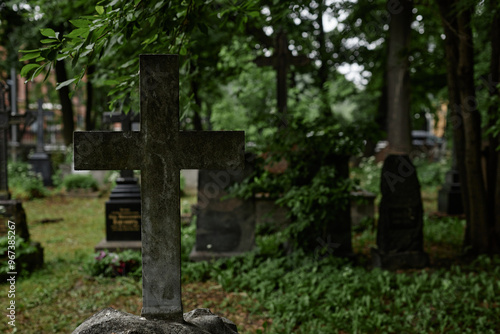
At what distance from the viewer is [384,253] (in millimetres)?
5496

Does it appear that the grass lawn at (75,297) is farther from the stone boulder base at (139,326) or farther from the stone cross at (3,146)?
the stone boulder base at (139,326)

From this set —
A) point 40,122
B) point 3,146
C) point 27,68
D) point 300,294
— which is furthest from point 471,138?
point 40,122

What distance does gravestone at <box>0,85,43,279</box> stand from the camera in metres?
5.78

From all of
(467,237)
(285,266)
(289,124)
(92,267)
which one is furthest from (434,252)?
(92,267)

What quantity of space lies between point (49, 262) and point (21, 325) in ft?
7.58

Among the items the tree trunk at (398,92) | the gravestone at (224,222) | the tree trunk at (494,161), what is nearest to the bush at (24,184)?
the gravestone at (224,222)

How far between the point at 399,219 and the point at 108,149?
4.35m

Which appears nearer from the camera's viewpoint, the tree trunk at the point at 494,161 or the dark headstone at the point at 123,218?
the tree trunk at the point at 494,161

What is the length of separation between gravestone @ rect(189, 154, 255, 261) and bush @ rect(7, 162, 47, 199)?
799 centimetres

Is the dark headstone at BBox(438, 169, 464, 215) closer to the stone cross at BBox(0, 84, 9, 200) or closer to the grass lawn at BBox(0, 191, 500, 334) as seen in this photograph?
the grass lawn at BBox(0, 191, 500, 334)

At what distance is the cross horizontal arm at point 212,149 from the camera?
2240 mm

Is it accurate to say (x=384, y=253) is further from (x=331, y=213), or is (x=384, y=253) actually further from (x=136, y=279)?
(x=136, y=279)

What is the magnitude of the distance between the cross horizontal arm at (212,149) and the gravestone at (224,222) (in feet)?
12.1

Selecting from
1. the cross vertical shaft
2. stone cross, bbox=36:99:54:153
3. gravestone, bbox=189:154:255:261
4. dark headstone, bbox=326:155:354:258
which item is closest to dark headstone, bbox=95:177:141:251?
gravestone, bbox=189:154:255:261
